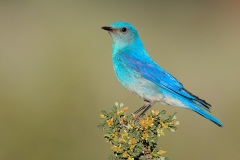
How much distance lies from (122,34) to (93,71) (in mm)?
3936

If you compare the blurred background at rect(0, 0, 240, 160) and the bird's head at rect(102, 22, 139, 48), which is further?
the blurred background at rect(0, 0, 240, 160)

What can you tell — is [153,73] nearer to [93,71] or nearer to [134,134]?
[134,134]

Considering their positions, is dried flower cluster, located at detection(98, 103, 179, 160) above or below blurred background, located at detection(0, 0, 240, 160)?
below

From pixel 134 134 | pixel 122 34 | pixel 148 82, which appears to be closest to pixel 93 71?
pixel 122 34

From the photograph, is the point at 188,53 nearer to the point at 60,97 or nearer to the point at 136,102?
the point at 136,102

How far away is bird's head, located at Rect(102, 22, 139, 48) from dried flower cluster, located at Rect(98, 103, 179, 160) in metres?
2.09

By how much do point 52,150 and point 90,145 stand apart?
0.56 m

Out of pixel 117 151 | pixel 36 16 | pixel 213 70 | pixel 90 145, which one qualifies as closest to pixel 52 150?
pixel 90 145

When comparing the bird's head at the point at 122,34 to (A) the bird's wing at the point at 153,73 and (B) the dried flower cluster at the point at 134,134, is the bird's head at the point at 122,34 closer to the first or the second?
(A) the bird's wing at the point at 153,73

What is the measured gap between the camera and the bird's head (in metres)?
6.81

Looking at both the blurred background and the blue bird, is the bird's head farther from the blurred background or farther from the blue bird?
the blurred background

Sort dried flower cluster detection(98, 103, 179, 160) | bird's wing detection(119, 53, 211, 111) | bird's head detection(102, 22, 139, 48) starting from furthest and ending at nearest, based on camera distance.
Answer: bird's head detection(102, 22, 139, 48), bird's wing detection(119, 53, 211, 111), dried flower cluster detection(98, 103, 179, 160)

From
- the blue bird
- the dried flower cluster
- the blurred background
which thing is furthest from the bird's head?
the dried flower cluster

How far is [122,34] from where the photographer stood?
22.4 feet
